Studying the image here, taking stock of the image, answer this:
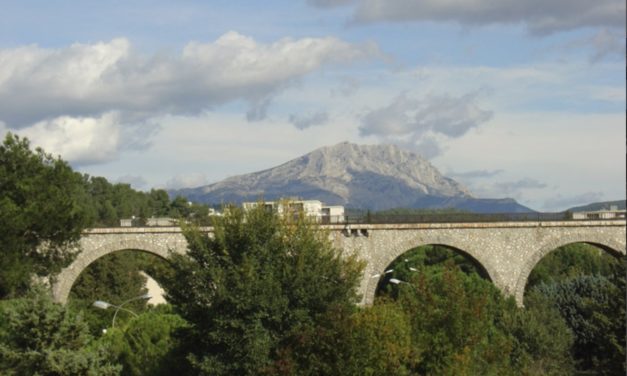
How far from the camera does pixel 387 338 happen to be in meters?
23.0

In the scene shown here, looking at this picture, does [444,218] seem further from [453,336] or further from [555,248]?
[453,336]

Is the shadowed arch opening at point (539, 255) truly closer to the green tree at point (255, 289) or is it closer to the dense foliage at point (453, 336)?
the dense foliage at point (453, 336)

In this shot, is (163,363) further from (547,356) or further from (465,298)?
(547,356)

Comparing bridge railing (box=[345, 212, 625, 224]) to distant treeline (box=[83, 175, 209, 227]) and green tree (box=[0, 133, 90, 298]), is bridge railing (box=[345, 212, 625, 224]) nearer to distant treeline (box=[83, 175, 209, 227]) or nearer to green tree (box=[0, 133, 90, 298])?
green tree (box=[0, 133, 90, 298])

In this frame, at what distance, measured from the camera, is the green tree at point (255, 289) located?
23.4 metres

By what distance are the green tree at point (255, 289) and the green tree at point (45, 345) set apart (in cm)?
253

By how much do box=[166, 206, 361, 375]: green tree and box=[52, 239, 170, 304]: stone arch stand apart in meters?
14.1

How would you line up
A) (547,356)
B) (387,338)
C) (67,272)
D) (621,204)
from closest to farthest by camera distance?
(387,338)
(547,356)
(67,272)
(621,204)

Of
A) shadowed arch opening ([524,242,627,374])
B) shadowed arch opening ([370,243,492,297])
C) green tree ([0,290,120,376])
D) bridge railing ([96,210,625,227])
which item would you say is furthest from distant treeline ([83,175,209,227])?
green tree ([0,290,120,376])

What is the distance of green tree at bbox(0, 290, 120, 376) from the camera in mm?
24641

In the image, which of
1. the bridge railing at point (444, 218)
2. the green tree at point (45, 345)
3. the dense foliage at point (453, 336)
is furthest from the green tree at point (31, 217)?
the dense foliage at point (453, 336)

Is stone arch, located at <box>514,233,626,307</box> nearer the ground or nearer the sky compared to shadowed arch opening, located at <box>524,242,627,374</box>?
nearer the sky

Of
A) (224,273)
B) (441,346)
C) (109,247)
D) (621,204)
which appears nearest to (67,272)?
(109,247)

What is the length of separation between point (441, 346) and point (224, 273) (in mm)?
5325
